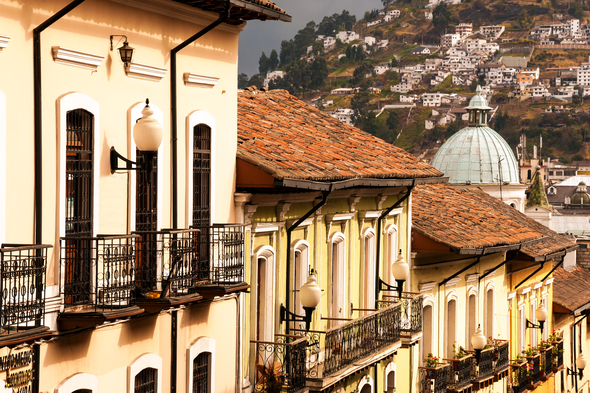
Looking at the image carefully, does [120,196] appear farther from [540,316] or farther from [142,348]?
[540,316]

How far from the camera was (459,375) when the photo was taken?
2722 cm

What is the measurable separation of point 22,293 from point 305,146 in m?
8.81

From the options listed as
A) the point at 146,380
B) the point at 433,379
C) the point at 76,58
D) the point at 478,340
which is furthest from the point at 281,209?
the point at 478,340

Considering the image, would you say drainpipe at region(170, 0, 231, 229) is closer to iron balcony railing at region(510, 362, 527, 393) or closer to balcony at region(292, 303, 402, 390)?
balcony at region(292, 303, 402, 390)

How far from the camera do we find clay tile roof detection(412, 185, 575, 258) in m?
25.1

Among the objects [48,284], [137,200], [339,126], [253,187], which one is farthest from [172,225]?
[339,126]

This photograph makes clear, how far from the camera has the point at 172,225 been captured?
13789 mm

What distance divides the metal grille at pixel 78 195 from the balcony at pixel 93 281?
0.01 metres

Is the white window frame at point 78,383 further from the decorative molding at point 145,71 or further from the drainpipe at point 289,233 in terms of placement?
the drainpipe at point 289,233

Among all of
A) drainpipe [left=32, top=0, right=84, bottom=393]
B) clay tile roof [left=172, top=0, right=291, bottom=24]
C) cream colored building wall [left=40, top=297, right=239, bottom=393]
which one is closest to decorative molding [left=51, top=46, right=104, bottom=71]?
drainpipe [left=32, top=0, right=84, bottom=393]

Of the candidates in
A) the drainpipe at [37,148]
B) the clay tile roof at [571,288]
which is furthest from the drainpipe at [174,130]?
the clay tile roof at [571,288]

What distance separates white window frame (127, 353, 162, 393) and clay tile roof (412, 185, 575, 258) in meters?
11.6

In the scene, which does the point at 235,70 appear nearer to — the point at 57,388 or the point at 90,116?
the point at 90,116

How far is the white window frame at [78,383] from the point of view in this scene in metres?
11.3
